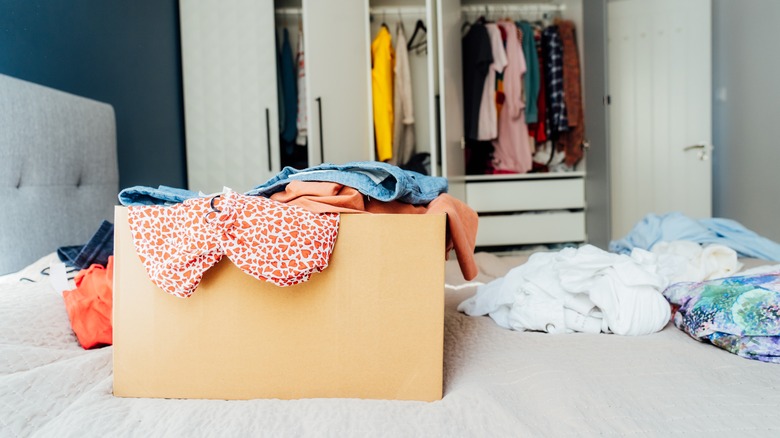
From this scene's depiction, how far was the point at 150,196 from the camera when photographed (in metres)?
0.99

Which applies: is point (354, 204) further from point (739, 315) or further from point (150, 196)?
point (739, 315)

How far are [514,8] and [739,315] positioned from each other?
3.14 m

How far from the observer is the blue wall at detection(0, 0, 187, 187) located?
5.73 ft

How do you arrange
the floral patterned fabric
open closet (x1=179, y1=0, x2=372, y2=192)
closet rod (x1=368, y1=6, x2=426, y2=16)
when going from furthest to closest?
closet rod (x1=368, y1=6, x2=426, y2=16), open closet (x1=179, y1=0, x2=372, y2=192), the floral patterned fabric

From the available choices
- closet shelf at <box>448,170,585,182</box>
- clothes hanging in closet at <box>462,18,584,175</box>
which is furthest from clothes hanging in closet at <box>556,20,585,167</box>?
closet shelf at <box>448,170,585,182</box>

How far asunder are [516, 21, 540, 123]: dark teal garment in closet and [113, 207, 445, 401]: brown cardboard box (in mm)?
2830

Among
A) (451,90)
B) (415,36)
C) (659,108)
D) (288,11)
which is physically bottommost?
(659,108)

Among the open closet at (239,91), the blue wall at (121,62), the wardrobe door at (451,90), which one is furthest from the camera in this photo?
the open closet at (239,91)

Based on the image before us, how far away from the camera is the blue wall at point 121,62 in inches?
68.8

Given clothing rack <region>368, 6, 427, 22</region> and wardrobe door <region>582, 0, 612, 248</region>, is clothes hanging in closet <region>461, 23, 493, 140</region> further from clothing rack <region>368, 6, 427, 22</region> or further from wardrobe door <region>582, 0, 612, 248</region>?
wardrobe door <region>582, 0, 612, 248</region>

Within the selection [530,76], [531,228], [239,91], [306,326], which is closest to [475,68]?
[530,76]

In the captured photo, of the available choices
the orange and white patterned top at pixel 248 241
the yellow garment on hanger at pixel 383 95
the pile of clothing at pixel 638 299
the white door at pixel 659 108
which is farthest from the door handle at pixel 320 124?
the orange and white patterned top at pixel 248 241

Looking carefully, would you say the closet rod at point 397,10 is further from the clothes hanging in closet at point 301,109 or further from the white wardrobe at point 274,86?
the clothes hanging in closet at point 301,109

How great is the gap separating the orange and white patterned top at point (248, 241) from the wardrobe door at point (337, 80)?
202 cm
